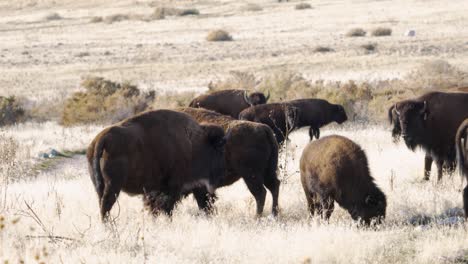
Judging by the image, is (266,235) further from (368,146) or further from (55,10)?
(55,10)

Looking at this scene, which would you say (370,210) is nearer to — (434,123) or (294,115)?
(434,123)

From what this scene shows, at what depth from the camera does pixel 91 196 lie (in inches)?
432

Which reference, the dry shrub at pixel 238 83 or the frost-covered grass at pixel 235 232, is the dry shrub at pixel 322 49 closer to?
the dry shrub at pixel 238 83

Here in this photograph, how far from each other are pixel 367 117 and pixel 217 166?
14.0 meters

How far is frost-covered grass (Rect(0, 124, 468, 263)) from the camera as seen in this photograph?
7.53m

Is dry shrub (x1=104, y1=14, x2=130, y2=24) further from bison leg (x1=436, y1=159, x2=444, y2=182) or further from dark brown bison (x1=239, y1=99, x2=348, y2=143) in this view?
bison leg (x1=436, y1=159, x2=444, y2=182)

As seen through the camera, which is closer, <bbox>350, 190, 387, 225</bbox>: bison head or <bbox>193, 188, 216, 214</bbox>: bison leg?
<bbox>350, 190, 387, 225</bbox>: bison head

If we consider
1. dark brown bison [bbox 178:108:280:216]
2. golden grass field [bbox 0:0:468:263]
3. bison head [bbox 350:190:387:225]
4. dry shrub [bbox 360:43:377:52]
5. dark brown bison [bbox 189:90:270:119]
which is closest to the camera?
golden grass field [bbox 0:0:468:263]

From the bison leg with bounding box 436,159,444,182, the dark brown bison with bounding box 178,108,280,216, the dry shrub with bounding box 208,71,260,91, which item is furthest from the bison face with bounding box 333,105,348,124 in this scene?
the dark brown bison with bounding box 178,108,280,216

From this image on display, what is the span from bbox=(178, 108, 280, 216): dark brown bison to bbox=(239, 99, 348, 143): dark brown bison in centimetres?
394

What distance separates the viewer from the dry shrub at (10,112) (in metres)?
25.9

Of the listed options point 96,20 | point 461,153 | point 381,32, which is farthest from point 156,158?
point 96,20

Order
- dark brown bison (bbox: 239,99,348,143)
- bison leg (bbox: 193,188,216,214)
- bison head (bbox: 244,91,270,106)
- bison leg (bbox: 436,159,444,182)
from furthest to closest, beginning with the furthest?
bison head (bbox: 244,91,270,106) → dark brown bison (bbox: 239,99,348,143) → bison leg (bbox: 436,159,444,182) → bison leg (bbox: 193,188,216,214)

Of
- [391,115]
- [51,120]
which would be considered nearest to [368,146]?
[391,115]
